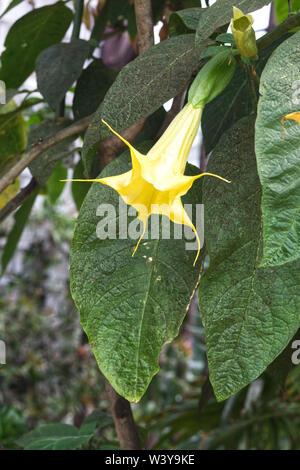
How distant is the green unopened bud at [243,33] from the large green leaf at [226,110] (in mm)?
136

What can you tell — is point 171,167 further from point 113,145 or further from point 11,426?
point 11,426

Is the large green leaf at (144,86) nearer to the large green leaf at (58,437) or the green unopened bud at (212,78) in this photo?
the green unopened bud at (212,78)

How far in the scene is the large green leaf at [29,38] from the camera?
1.68ft

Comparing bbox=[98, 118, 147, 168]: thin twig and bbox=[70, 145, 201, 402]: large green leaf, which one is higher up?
bbox=[98, 118, 147, 168]: thin twig

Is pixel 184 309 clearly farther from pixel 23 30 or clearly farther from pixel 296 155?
pixel 23 30

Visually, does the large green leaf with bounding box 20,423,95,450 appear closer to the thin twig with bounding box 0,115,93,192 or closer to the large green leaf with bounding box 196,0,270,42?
the thin twig with bounding box 0,115,93,192

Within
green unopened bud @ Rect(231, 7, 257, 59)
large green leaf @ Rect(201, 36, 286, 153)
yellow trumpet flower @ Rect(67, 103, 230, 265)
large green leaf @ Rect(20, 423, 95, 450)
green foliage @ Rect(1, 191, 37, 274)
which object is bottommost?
large green leaf @ Rect(20, 423, 95, 450)

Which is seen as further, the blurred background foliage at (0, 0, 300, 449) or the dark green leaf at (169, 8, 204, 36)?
the blurred background foliage at (0, 0, 300, 449)

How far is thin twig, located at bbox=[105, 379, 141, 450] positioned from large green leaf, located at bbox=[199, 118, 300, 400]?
177 millimetres

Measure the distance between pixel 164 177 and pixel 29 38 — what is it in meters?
0.35

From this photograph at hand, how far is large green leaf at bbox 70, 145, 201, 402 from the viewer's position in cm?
28

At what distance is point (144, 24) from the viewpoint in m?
0.40

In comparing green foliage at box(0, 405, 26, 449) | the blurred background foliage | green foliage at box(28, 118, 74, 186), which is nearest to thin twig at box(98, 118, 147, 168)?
green foliage at box(28, 118, 74, 186)

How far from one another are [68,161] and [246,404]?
47cm
